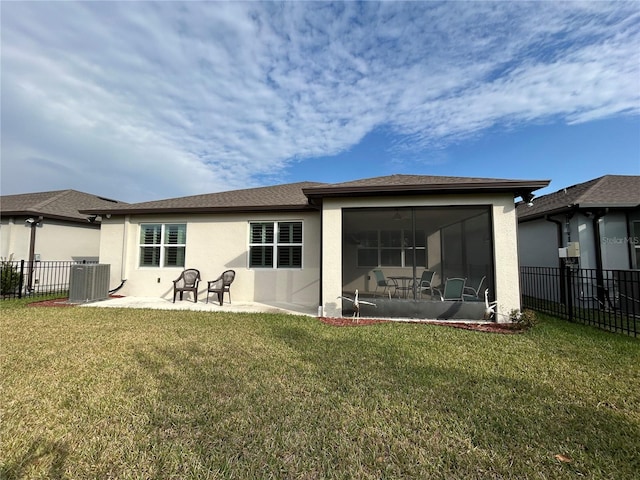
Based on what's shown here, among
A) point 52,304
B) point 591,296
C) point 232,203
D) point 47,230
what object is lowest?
point 52,304

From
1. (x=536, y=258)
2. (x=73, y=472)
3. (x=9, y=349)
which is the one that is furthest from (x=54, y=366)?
(x=536, y=258)

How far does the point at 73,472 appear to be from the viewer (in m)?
2.01

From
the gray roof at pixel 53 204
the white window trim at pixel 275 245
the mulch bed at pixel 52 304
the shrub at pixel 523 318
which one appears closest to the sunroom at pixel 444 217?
the shrub at pixel 523 318

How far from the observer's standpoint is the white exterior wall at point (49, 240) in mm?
11273

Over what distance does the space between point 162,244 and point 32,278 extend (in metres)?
5.49

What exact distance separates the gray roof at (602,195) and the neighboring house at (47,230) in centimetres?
1647

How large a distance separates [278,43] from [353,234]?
6818 millimetres

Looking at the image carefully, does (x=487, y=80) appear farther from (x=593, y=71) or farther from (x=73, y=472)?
(x=73, y=472)

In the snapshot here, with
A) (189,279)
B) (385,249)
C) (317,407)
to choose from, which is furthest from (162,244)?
(317,407)

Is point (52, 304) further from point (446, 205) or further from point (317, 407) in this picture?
point (446, 205)

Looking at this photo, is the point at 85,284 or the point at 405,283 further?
the point at 405,283

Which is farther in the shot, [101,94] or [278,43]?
[101,94]

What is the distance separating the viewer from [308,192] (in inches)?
279

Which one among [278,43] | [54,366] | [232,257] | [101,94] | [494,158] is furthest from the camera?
[494,158]
